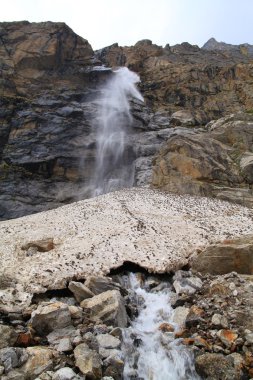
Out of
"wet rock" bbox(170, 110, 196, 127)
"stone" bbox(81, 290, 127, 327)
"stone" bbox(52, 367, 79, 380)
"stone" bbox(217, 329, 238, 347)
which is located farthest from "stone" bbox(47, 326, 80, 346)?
"wet rock" bbox(170, 110, 196, 127)

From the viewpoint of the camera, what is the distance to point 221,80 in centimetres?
6706

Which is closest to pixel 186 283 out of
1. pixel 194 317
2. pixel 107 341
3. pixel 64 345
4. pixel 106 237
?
pixel 194 317

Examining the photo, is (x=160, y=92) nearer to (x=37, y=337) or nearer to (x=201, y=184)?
(x=201, y=184)

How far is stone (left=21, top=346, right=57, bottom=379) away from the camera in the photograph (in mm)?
9391

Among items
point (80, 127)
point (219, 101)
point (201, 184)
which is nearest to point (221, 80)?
point (219, 101)

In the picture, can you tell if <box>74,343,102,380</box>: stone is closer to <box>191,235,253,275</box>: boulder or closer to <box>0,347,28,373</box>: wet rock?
<box>0,347,28,373</box>: wet rock

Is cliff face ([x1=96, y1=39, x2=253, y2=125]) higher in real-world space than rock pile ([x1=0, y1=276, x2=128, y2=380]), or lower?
higher

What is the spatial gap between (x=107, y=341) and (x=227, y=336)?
11.1 feet

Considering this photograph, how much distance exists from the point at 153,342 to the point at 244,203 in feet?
55.6

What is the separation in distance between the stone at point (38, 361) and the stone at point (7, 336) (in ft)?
2.30

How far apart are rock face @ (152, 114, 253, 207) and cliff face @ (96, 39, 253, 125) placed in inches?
946

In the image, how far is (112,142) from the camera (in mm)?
48531

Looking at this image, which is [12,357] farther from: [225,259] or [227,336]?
[225,259]

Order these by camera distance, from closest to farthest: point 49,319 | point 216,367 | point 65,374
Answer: point 65,374 → point 216,367 → point 49,319
